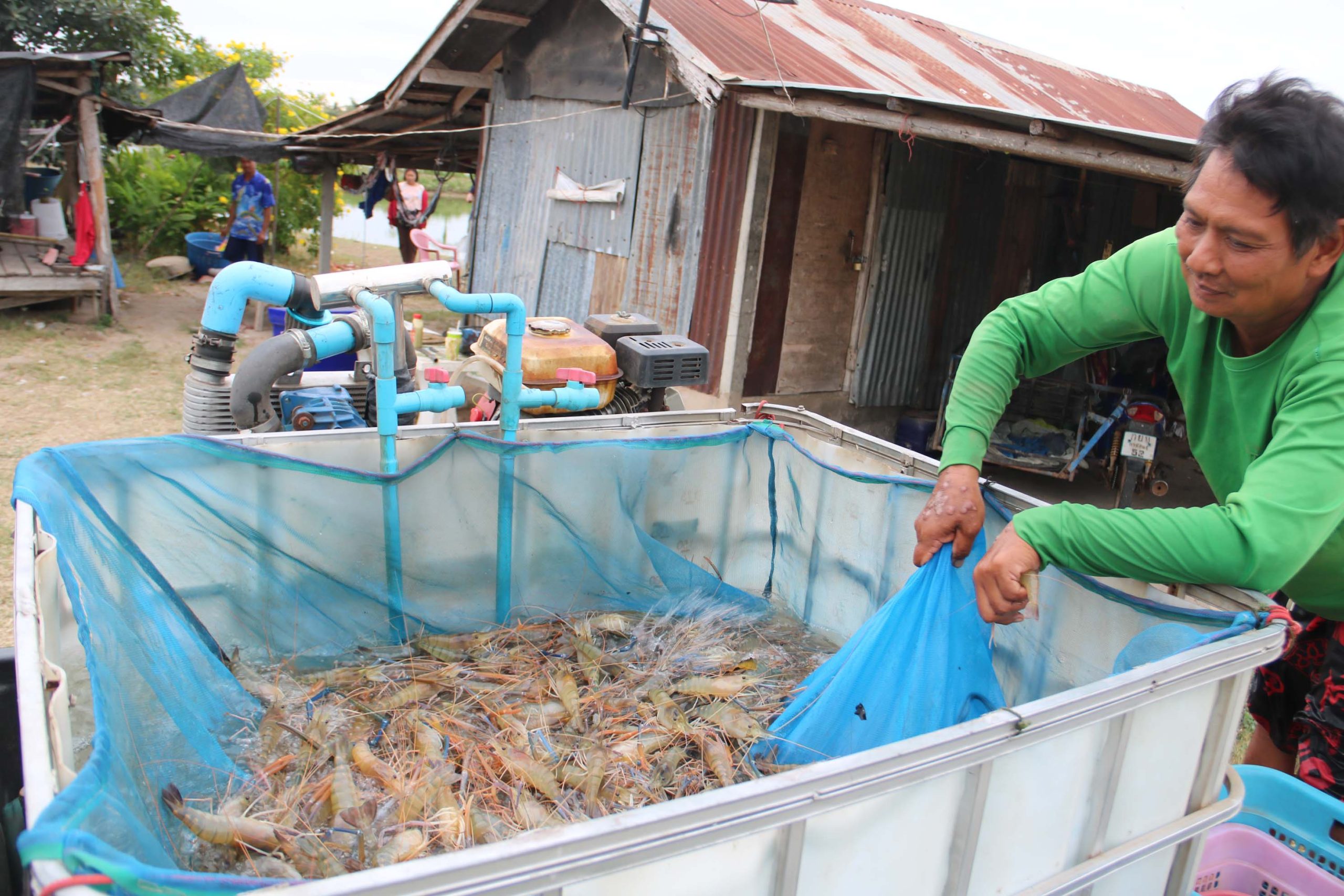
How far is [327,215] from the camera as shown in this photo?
13633 mm

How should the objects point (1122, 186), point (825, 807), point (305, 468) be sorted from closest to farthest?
point (825, 807)
point (305, 468)
point (1122, 186)

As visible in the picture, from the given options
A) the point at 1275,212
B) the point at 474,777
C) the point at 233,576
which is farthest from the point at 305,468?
the point at 1275,212

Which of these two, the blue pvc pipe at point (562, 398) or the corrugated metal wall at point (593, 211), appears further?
the corrugated metal wall at point (593, 211)

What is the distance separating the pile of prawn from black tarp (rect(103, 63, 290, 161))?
11092 millimetres

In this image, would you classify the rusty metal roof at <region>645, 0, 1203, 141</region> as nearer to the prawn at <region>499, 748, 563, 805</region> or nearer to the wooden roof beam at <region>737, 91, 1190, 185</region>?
the wooden roof beam at <region>737, 91, 1190, 185</region>

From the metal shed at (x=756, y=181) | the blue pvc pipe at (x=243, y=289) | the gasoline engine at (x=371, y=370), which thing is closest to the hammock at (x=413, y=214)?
the metal shed at (x=756, y=181)

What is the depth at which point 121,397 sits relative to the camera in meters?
8.30

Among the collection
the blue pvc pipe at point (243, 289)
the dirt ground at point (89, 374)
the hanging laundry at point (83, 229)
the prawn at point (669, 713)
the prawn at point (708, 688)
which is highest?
the blue pvc pipe at point (243, 289)

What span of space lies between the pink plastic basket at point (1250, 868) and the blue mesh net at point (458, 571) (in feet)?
1.80

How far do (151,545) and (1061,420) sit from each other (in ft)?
23.7

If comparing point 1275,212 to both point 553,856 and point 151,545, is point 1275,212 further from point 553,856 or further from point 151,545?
point 151,545

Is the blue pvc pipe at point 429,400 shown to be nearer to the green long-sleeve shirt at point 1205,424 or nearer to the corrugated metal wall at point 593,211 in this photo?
the green long-sleeve shirt at point 1205,424

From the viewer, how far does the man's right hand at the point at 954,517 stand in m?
2.30

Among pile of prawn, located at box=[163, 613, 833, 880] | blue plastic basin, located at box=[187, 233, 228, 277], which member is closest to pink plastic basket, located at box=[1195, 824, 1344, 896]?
pile of prawn, located at box=[163, 613, 833, 880]
